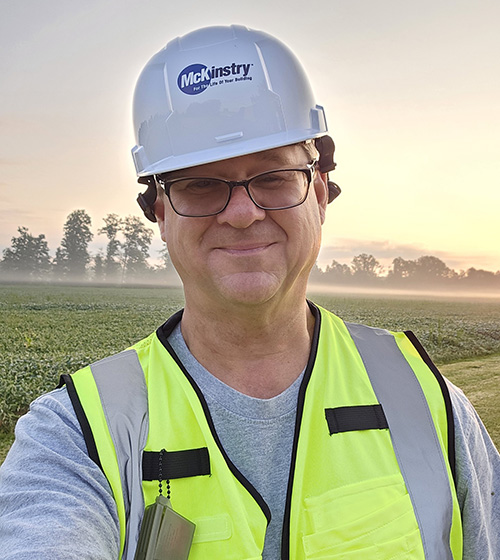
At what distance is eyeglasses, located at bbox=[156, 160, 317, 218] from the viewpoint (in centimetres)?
180

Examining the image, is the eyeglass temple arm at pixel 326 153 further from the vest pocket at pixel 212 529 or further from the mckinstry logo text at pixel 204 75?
the vest pocket at pixel 212 529

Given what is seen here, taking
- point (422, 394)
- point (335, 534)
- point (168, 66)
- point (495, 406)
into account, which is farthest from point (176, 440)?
point (495, 406)

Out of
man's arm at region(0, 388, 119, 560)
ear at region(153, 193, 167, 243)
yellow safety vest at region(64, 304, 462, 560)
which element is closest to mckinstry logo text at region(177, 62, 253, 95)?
ear at region(153, 193, 167, 243)

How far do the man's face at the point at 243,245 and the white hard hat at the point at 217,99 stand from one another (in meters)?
0.07

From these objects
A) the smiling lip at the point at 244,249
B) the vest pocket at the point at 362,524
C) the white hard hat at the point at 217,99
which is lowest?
the vest pocket at the point at 362,524

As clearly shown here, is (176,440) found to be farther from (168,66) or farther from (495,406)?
(495,406)

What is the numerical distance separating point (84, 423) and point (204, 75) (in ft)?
4.01

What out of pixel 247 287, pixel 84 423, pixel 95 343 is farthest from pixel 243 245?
pixel 95 343

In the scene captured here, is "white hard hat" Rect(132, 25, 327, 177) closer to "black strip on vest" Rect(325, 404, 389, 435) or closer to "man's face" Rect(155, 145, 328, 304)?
"man's face" Rect(155, 145, 328, 304)

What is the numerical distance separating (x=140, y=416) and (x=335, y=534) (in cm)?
68

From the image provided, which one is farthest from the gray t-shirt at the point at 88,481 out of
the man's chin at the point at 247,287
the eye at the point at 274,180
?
the eye at the point at 274,180

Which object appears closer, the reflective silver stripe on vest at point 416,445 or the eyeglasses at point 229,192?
the reflective silver stripe on vest at point 416,445

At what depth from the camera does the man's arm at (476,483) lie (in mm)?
1738

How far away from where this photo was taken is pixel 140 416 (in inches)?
66.2
